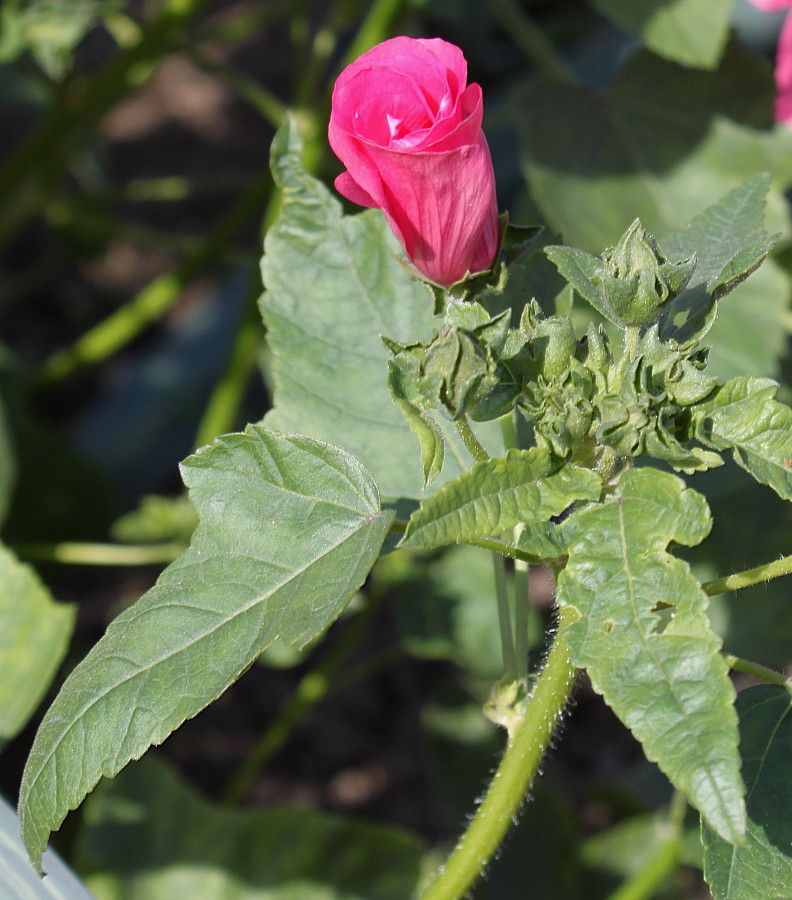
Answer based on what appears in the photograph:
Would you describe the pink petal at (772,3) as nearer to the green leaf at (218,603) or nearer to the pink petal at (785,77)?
the pink petal at (785,77)

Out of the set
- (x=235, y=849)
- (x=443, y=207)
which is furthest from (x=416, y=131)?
(x=235, y=849)

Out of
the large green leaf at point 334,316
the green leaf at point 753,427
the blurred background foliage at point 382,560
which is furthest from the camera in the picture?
the blurred background foliage at point 382,560

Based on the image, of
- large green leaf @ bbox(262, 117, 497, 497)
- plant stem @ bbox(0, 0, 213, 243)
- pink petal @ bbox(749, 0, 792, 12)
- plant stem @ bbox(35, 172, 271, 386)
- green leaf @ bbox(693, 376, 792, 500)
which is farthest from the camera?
plant stem @ bbox(35, 172, 271, 386)

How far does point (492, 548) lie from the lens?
0.75 meters

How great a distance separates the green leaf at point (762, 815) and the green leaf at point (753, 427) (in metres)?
0.17

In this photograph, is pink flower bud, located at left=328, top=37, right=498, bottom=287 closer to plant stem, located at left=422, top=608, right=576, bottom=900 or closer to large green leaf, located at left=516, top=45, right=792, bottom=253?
plant stem, located at left=422, top=608, right=576, bottom=900

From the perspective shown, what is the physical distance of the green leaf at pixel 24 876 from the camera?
2.42 ft

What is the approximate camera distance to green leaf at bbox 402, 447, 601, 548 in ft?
2.14

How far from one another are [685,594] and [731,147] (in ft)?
3.47

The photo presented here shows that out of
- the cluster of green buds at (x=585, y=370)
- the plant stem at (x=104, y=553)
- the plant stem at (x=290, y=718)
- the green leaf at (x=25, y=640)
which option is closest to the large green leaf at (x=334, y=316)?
the cluster of green buds at (x=585, y=370)

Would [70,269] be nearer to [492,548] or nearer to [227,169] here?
[227,169]

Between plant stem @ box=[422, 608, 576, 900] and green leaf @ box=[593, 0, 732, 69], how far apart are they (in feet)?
2.91

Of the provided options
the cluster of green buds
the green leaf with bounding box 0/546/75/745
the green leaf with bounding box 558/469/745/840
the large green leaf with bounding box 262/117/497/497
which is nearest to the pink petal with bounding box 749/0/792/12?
the large green leaf with bounding box 262/117/497/497

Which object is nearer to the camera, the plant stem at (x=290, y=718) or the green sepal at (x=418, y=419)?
the green sepal at (x=418, y=419)
